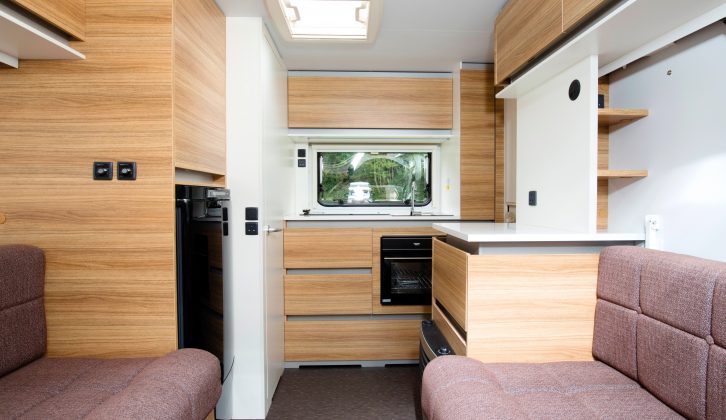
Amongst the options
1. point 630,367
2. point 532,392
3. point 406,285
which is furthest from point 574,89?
point 406,285

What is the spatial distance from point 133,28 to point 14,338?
122cm

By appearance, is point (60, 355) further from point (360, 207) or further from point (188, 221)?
point (360, 207)

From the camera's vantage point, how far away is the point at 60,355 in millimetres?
1394

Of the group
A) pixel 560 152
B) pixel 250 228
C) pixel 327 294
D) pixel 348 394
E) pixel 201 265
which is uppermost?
pixel 560 152

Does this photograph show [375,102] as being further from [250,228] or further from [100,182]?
[100,182]

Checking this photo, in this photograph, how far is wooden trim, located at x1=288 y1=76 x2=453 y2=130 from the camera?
9.28 feet

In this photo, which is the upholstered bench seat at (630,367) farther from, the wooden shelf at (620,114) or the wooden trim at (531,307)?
the wooden shelf at (620,114)

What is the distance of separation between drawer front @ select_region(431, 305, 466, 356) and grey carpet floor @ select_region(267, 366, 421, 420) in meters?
0.52

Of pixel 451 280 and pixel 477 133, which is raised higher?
pixel 477 133

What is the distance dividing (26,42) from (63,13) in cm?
16

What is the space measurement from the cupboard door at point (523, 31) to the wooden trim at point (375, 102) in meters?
0.86

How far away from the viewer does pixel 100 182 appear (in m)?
1.38

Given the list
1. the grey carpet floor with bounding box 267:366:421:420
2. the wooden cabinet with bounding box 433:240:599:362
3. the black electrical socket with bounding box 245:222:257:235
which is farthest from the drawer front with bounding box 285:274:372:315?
the wooden cabinet with bounding box 433:240:599:362

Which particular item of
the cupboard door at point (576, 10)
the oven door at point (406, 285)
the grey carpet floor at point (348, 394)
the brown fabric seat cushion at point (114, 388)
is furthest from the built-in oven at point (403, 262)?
the cupboard door at point (576, 10)
